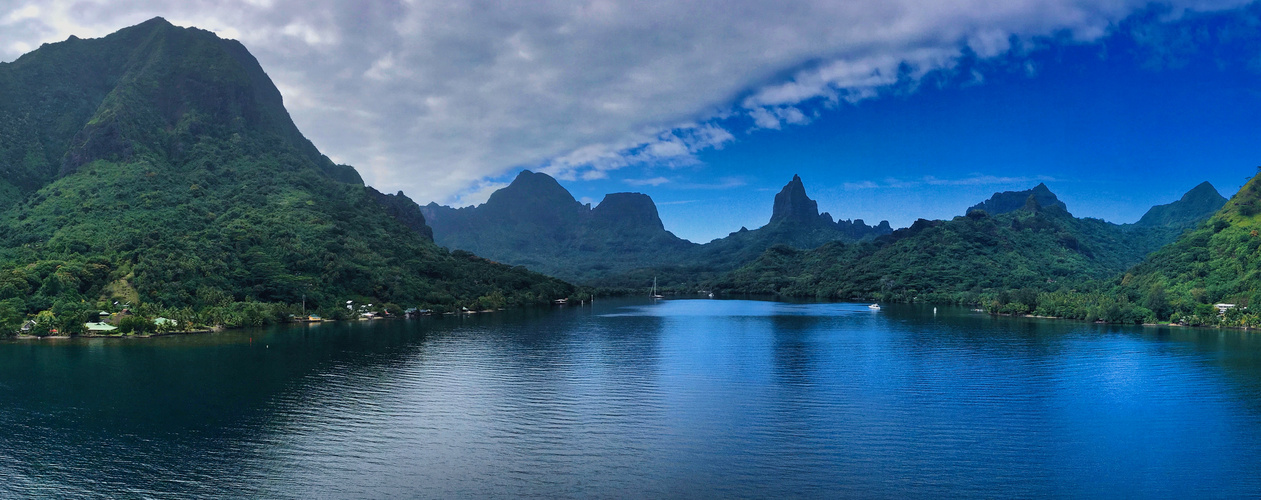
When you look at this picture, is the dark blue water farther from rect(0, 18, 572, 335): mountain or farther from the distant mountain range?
the distant mountain range

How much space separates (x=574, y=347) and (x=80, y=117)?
186 m

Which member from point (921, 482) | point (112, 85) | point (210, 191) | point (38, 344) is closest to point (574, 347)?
point (921, 482)

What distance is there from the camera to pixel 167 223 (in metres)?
131

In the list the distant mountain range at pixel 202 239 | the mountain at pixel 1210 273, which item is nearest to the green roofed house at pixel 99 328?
the distant mountain range at pixel 202 239

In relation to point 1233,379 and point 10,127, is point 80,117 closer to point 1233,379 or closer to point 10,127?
point 10,127

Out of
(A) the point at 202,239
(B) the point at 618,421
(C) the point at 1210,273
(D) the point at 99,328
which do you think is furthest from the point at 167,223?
(C) the point at 1210,273

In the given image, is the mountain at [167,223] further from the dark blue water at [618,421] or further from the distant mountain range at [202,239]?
the dark blue water at [618,421]

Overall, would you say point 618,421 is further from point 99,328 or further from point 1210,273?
point 1210,273

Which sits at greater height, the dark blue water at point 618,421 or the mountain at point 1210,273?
the mountain at point 1210,273

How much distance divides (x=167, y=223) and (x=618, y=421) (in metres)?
129

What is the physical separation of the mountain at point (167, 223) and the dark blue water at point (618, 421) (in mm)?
25800

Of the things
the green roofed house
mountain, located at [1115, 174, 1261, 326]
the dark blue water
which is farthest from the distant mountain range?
the dark blue water

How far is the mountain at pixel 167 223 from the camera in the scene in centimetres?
9875

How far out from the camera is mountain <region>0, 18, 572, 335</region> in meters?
98.8
